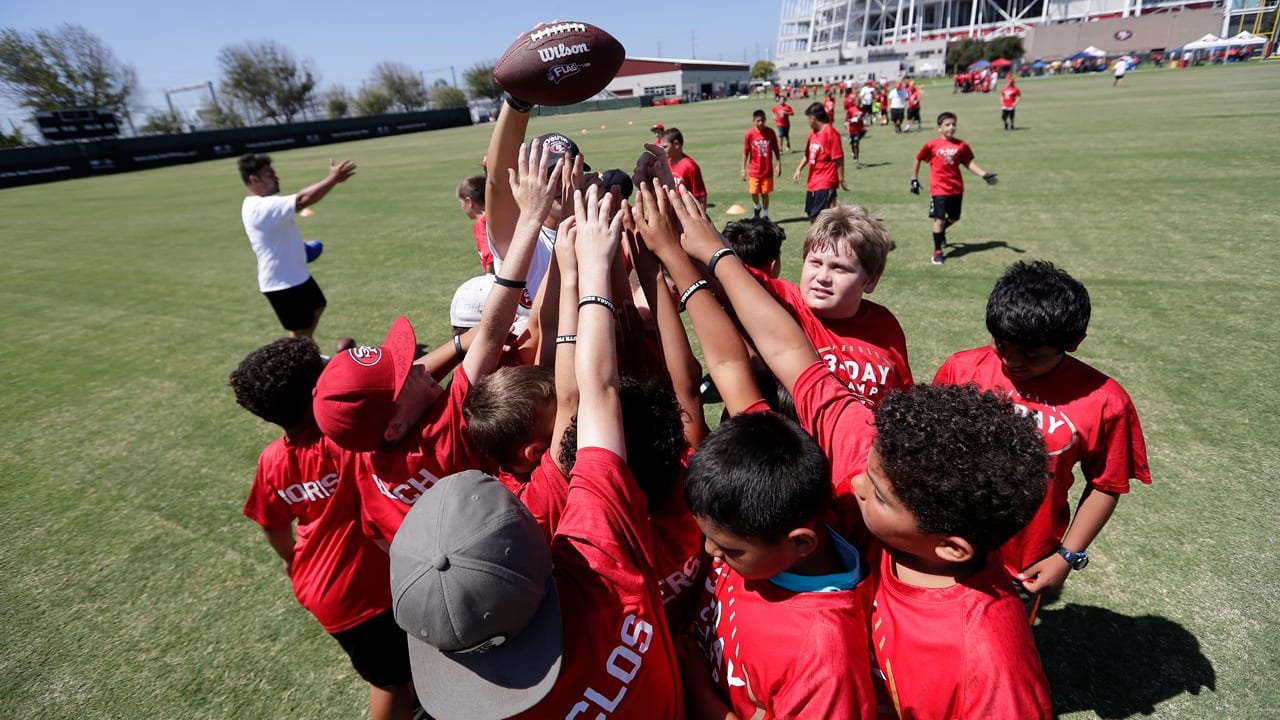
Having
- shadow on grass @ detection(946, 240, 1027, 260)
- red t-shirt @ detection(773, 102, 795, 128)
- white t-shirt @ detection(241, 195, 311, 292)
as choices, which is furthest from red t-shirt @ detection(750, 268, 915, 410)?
red t-shirt @ detection(773, 102, 795, 128)

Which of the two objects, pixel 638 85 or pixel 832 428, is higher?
pixel 638 85

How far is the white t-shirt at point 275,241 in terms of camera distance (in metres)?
6.53

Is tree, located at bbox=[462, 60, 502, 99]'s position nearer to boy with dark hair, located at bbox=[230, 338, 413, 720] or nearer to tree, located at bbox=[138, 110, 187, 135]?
tree, located at bbox=[138, 110, 187, 135]

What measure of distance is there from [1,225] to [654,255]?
1122 inches

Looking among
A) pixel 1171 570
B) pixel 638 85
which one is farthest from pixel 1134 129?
pixel 638 85

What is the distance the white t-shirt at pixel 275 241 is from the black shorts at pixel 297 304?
0.08 meters

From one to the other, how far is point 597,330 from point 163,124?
295 feet

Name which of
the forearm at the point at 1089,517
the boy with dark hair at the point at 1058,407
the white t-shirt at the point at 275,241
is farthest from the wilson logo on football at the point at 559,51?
the white t-shirt at the point at 275,241

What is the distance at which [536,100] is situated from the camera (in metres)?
2.73

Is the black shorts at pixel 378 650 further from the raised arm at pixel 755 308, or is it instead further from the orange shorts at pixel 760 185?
the orange shorts at pixel 760 185

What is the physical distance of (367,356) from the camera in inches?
86.1

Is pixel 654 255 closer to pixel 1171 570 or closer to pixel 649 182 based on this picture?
pixel 649 182

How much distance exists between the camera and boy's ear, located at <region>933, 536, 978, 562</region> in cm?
138

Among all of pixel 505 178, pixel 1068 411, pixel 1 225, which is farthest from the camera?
pixel 1 225
